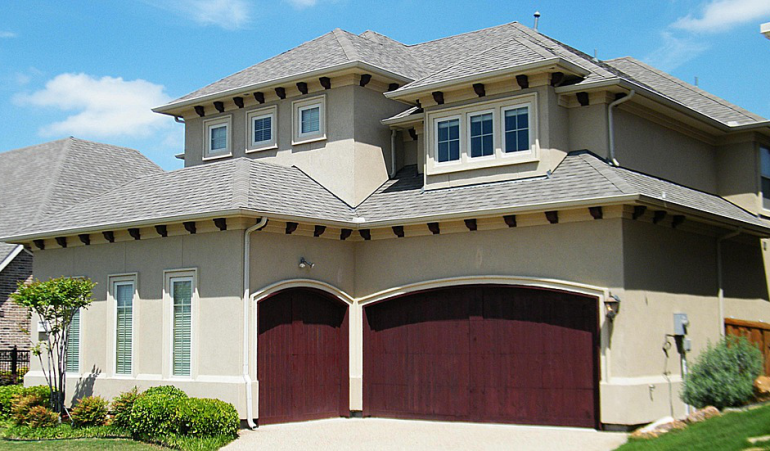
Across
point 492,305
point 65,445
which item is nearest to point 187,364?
point 65,445

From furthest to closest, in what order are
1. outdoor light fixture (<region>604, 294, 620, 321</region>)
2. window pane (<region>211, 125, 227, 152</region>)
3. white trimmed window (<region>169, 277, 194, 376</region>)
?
window pane (<region>211, 125, 227, 152</region>) < white trimmed window (<region>169, 277, 194, 376</region>) < outdoor light fixture (<region>604, 294, 620, 321</region>)

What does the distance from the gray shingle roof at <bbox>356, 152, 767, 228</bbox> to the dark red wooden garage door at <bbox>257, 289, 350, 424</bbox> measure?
2381mm

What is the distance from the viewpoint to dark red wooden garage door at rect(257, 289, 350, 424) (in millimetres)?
17266

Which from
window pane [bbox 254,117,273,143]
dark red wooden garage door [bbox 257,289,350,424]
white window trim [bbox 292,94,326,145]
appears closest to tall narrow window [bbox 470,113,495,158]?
white window trim [bbox 292,94,326,145]

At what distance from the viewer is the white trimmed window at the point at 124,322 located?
18.7m

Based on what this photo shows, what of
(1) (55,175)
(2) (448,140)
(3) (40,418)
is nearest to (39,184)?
(1) (55,175)

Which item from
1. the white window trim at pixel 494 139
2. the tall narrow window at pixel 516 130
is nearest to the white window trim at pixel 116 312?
the white window trim at pixel 494 139

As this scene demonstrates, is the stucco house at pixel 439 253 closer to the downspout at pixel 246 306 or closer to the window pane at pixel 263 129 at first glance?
the downspout at pixel 246 306

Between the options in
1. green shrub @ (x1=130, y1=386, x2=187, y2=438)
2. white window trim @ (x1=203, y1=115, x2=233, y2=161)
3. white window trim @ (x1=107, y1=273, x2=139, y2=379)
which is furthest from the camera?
white window trim @ (x1=203, y1=115, x2=233, y2=161)

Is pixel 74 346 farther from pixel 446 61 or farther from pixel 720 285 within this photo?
pixel 720 285

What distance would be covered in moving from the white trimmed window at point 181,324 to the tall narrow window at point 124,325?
131cm

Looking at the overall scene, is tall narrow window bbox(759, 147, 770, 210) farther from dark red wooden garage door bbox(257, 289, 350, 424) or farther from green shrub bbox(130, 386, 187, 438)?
green shrub bbox(130, 386, 187, 438)

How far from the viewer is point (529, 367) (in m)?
16.4

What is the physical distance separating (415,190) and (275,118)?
14.6 ft
